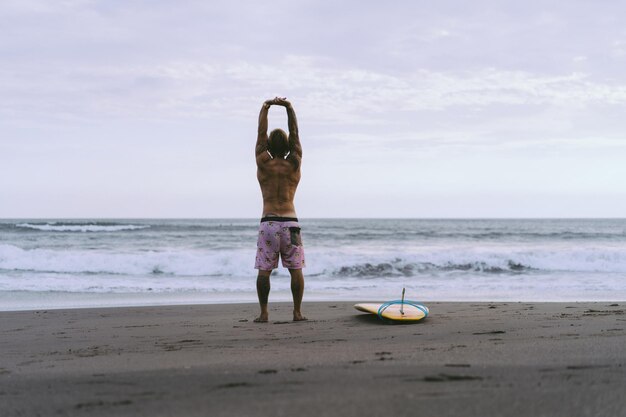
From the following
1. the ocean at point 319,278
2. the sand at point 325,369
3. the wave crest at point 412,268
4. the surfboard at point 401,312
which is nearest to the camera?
the sand at point 325,369

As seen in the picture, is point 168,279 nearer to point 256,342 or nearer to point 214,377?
point 256,342

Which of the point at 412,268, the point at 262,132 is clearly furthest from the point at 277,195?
the point at 412,268

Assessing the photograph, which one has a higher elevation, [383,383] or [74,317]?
[383,383]

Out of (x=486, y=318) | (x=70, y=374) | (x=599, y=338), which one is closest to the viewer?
(x=70, y=374)

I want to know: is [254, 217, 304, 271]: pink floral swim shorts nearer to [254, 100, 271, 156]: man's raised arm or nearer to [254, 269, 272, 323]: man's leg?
[254, 269, 272, 323]: man's leg

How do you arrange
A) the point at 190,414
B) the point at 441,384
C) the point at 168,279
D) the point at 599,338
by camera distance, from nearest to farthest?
the point at 190,414 < the point at 441,384 < the point at 599,338 < the point at 168,279

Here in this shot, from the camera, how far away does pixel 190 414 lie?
6.98 ft

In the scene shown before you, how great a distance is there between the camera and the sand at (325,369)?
7.30 ft

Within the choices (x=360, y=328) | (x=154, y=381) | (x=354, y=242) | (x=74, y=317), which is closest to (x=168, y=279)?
(x=74, y=317)

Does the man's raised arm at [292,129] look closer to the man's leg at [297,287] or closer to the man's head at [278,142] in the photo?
the man's head at [278,142]

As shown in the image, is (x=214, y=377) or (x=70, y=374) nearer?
(x=214, y=377)

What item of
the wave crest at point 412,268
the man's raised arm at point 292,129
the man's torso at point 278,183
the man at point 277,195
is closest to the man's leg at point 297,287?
the man at point 277,195

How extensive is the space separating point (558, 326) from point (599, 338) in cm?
86

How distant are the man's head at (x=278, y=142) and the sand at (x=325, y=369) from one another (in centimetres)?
159
